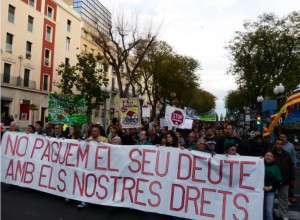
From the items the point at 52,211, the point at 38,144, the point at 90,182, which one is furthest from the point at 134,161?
the point at 38,144

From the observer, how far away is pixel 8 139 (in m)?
7.50

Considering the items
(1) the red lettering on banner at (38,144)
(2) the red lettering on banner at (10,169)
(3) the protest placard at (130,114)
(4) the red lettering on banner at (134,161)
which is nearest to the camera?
(4) the red lettering on banner at (134,161)

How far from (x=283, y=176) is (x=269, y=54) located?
26642 mm

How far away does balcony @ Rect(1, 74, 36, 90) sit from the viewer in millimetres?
30622

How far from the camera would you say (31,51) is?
34.5m

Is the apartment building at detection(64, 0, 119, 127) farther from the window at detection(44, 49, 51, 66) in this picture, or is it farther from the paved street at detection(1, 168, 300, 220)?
the paved street at detection(1, 168, 300, 220)

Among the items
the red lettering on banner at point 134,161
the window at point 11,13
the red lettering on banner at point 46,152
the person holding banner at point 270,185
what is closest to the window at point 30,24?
the window at point 11,13

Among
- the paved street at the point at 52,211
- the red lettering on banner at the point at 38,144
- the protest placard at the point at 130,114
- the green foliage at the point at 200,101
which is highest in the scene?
the green foliage at the point at 200,101

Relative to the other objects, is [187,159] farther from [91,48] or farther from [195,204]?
[91,48]

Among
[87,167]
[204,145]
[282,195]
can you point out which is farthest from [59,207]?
[282,195]

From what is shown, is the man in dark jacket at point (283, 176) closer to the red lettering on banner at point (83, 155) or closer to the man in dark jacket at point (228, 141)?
the man in dark jacket at point (228, 141)

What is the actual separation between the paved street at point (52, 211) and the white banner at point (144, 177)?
0.69 ft

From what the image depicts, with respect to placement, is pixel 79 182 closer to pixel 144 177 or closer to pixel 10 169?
pixel 144 177

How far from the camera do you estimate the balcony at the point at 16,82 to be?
3062cm
